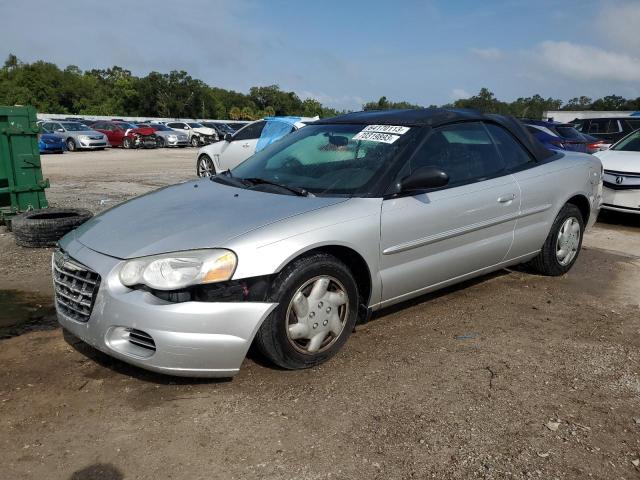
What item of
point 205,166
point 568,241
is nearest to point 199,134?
point 205,166

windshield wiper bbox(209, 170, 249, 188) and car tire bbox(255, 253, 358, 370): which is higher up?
windshield wiper bbox(209, 170, 249, 188)

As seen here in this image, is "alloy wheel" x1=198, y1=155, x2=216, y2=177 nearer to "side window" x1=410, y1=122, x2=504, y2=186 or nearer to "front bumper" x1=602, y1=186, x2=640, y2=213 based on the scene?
"front bumper" x1=602, y1=186, x2=640, y2=213

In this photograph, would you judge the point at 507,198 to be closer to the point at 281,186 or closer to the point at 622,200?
Answer: the point at 281,186

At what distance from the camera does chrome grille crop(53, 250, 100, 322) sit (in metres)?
3.04

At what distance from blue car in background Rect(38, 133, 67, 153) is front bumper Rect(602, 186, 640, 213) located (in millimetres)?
22183

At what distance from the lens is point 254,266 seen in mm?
2943

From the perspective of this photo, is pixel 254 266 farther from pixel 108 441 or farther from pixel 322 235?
pixel 108 441

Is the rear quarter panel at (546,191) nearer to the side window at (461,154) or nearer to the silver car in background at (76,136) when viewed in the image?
the side window at (461,154)

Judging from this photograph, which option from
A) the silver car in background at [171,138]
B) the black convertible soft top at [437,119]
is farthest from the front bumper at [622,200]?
the silver car in background at [171,138]

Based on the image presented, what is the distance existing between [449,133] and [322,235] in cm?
157

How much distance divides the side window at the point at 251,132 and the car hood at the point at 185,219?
7908mm

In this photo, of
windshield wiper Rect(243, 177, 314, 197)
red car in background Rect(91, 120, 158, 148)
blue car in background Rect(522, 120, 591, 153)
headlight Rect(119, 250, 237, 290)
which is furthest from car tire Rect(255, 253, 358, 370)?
red car in background Rect(91, 120, 158, 148)

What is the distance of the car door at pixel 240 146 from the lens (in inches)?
447

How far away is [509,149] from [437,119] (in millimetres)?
829
